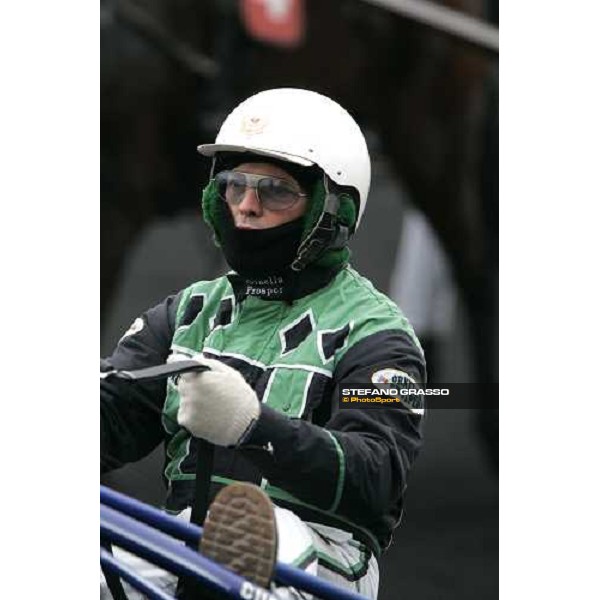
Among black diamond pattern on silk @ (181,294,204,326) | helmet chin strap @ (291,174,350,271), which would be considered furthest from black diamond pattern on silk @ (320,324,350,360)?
black diamond pattern on silk @ (181,294,204,326)

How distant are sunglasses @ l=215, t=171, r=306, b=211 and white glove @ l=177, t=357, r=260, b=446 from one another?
365 millimetres

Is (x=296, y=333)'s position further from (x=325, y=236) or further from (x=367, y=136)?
(x=367, y=136)

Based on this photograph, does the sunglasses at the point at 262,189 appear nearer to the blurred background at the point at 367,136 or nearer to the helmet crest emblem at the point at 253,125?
the helmet crest emblem at the point at 253,125

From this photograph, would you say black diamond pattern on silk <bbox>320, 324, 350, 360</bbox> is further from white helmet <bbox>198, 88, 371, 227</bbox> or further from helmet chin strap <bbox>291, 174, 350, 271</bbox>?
white helmet <bbox>198, 88, 371, 227</bbox>

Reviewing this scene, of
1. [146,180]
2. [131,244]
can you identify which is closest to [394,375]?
[131,244]

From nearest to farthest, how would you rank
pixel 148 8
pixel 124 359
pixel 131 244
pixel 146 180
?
1. pixel 124 359
2. pixel 131 244
3. pixel 146 180
4. pixel 148 8

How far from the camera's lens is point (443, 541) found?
386cm

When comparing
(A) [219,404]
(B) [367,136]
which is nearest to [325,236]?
(A) [219,404]

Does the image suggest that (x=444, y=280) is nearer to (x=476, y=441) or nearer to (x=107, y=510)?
(x=476, y=441)

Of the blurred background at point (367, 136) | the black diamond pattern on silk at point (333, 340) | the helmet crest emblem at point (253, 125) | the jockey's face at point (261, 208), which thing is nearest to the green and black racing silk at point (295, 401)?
the black diamond pattern on silk at point (333, 340)

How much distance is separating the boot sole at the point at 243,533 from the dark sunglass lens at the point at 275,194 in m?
0.56

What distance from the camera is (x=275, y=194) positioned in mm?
3088

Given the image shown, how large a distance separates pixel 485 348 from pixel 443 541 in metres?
0.40

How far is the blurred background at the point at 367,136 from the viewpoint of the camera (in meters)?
3.99
